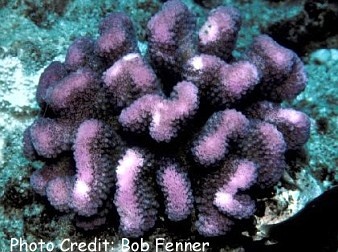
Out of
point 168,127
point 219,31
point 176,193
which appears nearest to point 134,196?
point 176,193

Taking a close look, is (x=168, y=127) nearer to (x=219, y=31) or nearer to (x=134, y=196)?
(x=134, y=196)

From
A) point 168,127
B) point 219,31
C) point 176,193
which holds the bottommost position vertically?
point 176,193

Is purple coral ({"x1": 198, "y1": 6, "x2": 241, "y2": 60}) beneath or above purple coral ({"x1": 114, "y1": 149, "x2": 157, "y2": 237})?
above

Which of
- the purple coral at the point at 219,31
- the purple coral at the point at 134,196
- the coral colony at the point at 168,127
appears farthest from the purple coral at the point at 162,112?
the purple coral at the point at 219,31

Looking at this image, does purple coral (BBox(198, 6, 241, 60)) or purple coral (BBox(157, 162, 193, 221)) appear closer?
purple coral (BBox(157, 162, 193, 221))

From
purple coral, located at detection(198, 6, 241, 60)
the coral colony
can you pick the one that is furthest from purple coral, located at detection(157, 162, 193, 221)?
purple coral, located at detection(198, 6, 241, 60)

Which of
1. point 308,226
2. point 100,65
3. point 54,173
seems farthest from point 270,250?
point 100,65

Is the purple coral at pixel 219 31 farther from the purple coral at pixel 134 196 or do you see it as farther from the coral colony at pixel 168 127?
the purple coral at pixel 134 196

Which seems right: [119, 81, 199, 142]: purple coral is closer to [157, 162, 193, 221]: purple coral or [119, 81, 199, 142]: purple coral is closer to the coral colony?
the coral colony

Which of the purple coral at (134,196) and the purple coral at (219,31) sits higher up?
the purple coral at (219,31)
